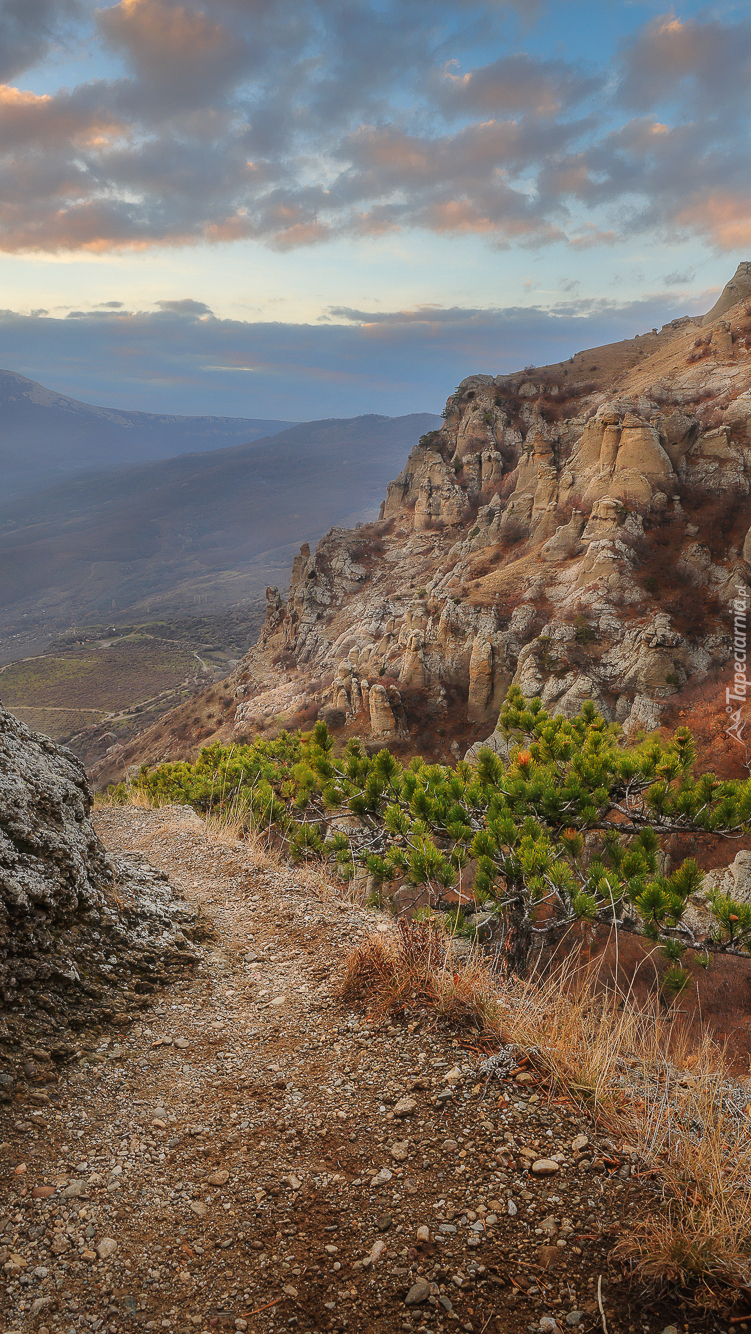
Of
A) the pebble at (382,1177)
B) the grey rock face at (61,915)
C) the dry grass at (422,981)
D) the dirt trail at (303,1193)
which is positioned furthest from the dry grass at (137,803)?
the pebble at (382,1177)

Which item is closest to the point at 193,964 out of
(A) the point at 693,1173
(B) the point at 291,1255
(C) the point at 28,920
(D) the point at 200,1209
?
(C) the point at 28,920

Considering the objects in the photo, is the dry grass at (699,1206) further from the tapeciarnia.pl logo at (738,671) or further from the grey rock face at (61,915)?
the tapeciarnia.pl logo at (738,671)

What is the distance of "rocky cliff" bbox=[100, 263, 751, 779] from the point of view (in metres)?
29.7

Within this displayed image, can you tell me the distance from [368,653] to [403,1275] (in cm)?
4252

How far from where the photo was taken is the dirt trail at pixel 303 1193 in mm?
1973

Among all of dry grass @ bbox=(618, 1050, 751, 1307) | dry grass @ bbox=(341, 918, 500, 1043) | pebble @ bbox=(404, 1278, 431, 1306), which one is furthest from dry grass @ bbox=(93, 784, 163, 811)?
dry grass @ bbox=(618, 1050, 751, 1307)

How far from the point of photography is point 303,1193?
2.45m

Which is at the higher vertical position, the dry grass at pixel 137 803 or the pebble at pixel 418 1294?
the pebble at pixel 418 1294

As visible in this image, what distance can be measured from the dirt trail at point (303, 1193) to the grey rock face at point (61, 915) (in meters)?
0.32

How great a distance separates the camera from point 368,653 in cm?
4447

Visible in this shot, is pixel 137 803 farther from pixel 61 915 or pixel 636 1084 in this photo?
pixel 636 1084

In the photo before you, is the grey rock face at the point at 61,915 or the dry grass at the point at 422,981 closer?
the grey rock face at the point at 61,915

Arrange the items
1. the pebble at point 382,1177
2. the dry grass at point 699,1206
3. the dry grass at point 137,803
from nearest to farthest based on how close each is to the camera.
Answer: the dry grass at point 699,1206 → the pebble at point 382,1177 → the dry grass at point 137,803

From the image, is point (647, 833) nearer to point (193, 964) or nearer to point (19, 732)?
point (193, 964)
